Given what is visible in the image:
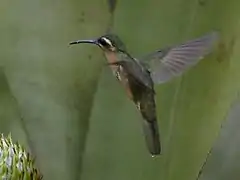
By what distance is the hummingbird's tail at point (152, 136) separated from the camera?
3.83 feet

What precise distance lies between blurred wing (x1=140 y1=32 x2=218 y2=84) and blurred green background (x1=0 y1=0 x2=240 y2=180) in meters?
0.02

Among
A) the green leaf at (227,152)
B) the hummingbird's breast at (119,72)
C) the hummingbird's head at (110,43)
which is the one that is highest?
the hummingbird's head at (110,43)

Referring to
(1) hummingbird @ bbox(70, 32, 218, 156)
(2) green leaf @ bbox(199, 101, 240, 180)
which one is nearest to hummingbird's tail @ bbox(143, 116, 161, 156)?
(1) hummingbird @ bbox(70, 32, 218, 156)

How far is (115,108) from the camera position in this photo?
3.86ft

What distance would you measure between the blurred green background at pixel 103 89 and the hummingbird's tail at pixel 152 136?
0.01m

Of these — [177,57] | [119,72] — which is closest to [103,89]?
[119,72]

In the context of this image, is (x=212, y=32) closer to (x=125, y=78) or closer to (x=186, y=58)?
(x=186, y=58)

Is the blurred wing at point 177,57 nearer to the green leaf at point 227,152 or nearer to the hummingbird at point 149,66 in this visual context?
the hummingbird at point 149,66

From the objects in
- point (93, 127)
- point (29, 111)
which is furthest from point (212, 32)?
point (29, 111)

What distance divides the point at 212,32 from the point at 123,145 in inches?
11.6

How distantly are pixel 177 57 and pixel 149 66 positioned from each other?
59 mm

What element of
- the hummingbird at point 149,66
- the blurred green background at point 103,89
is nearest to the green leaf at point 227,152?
the blurred green background at point 103,89

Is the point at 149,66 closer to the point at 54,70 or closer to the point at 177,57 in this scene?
the point at 177,57

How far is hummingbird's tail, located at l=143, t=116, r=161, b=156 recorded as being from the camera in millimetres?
1166
